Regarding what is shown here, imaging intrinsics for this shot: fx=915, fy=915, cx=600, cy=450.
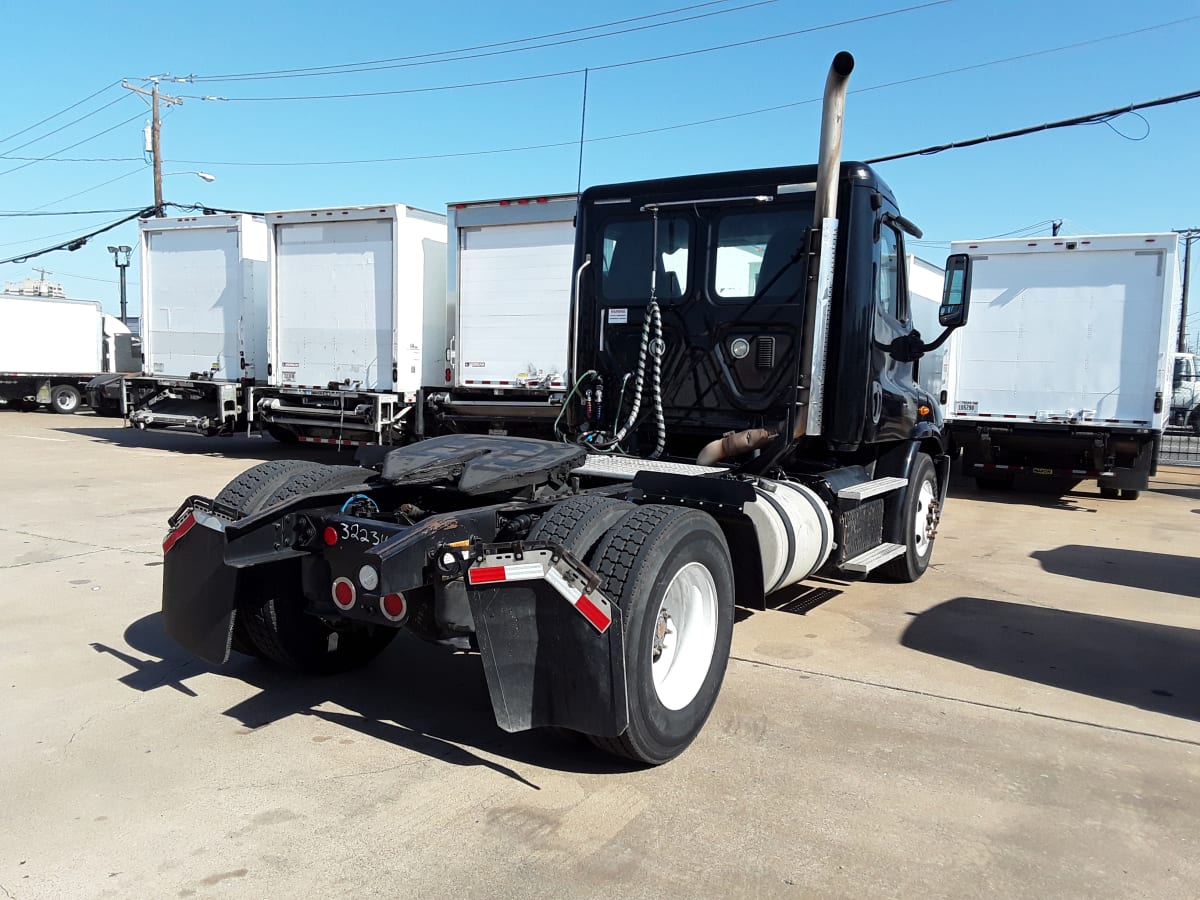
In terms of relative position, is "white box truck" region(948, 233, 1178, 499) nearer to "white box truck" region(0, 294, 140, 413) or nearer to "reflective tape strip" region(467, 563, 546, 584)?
"reflective tape strip" region(467, 563, 546, 584)

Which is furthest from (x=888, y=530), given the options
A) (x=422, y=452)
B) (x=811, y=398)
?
(x=422, y=452)

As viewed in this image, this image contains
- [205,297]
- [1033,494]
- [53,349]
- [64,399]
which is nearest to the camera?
[1033,494]

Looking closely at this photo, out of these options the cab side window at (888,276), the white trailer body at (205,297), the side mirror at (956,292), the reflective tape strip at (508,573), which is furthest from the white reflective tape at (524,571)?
the white trailer body at (205,297)

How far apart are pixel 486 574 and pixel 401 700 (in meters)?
1.60

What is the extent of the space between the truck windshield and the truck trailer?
10468 mm

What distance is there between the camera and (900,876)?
3027 mm

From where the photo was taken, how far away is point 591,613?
10.8 ft

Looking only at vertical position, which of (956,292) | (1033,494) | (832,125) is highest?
(832,125)

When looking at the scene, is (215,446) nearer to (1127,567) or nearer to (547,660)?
(1127,567)

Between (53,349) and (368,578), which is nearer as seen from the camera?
(368,578)

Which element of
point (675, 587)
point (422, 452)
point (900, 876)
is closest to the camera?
point (900, 876)

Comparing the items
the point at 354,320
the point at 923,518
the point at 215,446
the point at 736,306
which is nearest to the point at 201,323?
the point at 215,446

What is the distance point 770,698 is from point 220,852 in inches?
105

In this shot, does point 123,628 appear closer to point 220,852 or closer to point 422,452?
point 422,452
